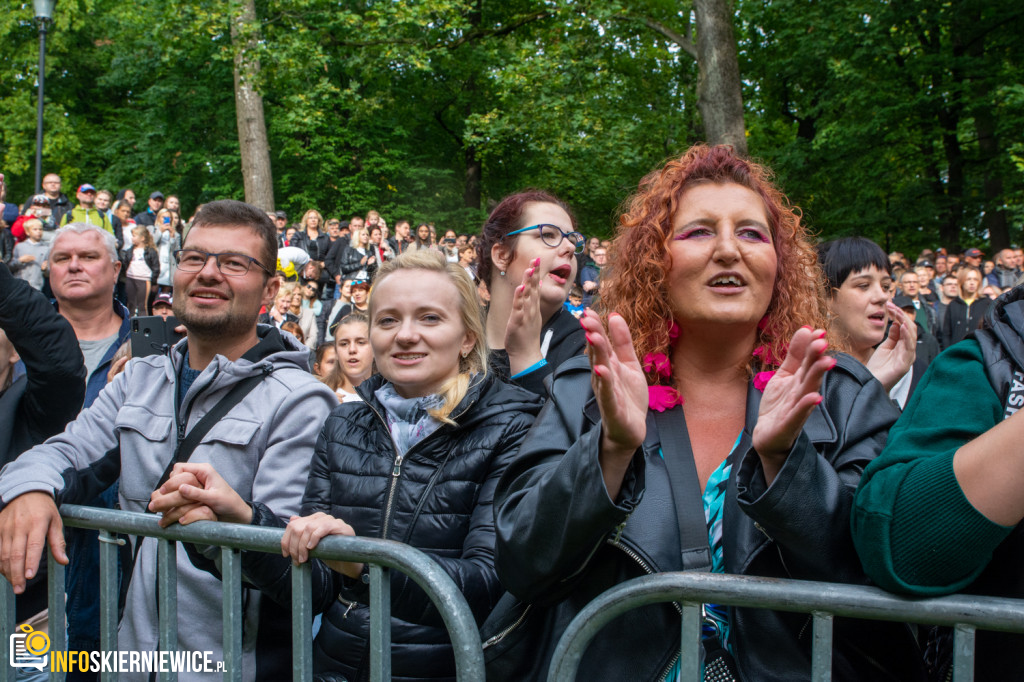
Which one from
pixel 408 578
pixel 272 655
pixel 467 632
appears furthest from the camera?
pixel 272 655

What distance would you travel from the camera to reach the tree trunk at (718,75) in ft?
40.1

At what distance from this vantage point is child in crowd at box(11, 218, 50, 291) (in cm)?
1043

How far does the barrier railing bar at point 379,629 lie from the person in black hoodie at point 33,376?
4.91 feet

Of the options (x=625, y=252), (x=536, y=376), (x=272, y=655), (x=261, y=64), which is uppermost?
(x=261, y=64)

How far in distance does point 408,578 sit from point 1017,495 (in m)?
1.24

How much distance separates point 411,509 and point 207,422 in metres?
0.75

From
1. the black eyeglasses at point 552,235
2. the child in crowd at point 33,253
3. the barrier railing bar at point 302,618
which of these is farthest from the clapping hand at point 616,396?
the child in crowd at point 33,253

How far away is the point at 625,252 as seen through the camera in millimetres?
2250

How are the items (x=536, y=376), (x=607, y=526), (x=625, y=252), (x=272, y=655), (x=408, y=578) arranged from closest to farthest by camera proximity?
(x=607, y=526) < (x=408, y=578) < (x=625, y=252) < (x=272, y=655) < (x=536, y=376)

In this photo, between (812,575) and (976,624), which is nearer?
(976,624)

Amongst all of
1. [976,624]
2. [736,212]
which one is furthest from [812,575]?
[736,212]

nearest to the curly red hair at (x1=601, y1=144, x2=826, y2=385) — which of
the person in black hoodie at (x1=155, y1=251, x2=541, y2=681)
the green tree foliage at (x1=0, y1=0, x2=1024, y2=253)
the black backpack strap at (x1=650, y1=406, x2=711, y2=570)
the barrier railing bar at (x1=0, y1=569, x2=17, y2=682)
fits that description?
the black backpack strap at (x1=650, y1=406, x2=711, y2=570)

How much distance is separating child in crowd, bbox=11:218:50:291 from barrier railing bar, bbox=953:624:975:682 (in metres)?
10.8

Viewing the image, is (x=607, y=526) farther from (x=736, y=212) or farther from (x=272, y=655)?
(x=272, y=655)
